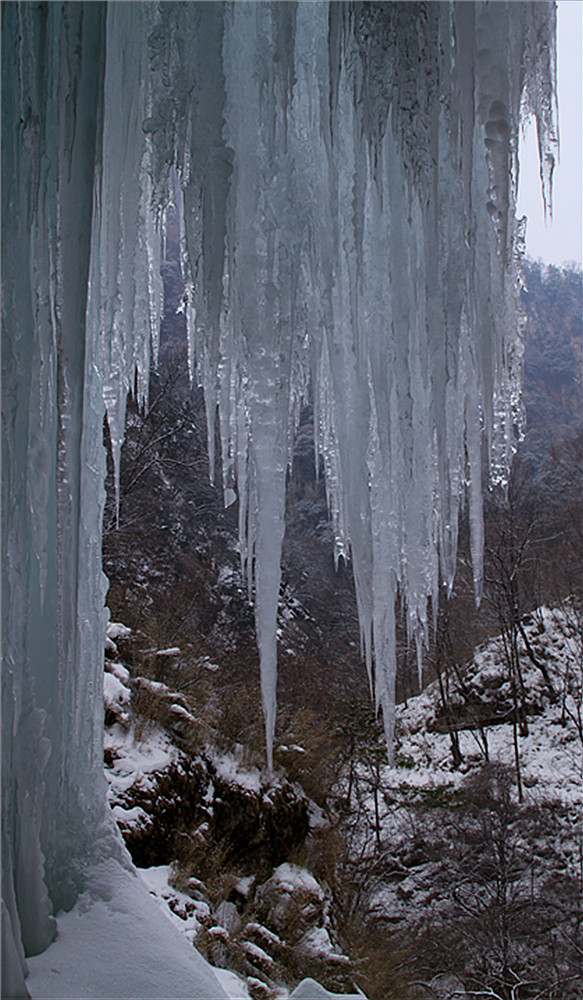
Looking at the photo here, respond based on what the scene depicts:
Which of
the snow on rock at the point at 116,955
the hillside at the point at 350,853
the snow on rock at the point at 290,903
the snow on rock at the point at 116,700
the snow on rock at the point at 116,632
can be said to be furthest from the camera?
the snow on rock at the point at 116,632

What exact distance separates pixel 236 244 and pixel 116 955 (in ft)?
3.39

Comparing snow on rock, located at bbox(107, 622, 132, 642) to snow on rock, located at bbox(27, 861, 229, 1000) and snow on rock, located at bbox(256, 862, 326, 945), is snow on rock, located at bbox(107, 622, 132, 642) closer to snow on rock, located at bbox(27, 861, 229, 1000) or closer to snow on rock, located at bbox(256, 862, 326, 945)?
snow on rock, located at bbox(256, 862, 326, 945)

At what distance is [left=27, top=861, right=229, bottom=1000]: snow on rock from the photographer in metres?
0.86

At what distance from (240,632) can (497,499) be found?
416 cm

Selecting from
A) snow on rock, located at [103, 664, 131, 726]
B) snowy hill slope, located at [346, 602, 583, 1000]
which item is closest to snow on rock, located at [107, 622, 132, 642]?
snow on rock, located at [103, 664, 131, 726]

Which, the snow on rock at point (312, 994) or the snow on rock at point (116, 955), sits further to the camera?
the snow on rock at point (312, 994)

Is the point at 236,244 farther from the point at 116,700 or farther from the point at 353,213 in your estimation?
the point at 116,700

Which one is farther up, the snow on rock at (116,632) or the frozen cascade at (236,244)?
the frozen cascade at (236,244)

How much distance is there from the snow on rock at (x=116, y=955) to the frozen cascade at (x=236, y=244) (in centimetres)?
4

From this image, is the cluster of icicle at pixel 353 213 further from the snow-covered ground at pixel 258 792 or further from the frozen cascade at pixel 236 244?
the snow-covered ground at pixel 258 792

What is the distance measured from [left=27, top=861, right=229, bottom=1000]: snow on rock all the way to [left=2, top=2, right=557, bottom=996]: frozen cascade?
4 centimetres

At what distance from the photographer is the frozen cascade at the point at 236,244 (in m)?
0.92

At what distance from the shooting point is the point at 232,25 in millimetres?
934

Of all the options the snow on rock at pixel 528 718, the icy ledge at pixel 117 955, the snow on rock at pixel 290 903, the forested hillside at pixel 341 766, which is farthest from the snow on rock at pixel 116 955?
the snow on rock at pixel 528 718
